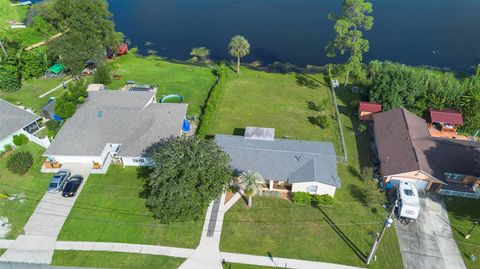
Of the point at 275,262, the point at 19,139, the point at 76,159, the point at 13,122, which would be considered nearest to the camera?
the point at 275,262

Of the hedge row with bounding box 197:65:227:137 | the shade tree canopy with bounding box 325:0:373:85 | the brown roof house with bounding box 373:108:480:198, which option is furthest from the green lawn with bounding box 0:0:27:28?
the brown roof house with bounding box 373:108:480:198

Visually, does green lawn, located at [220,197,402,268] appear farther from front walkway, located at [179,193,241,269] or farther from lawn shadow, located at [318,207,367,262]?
front walkway, located at [179,193,241,269]

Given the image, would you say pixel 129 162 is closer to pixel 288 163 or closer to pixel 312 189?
pixel 288 163

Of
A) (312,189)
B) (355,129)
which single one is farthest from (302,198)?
(355,129)

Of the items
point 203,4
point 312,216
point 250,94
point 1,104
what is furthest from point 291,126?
point 203,4

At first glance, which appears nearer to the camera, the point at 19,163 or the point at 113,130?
the point at 19,163

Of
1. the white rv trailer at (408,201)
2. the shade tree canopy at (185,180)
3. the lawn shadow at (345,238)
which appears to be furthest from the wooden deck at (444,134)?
the shade tree canopy at (185,180)

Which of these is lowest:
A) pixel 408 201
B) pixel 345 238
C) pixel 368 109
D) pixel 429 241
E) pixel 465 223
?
pixel 345 238

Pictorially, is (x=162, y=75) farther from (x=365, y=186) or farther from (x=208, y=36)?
(x=365, y=186)
